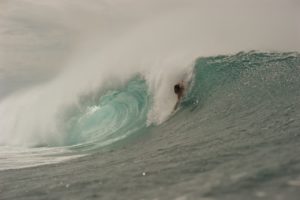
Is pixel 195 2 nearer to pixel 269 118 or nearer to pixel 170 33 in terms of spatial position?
pixel 170 33

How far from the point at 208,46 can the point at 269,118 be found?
7.76m

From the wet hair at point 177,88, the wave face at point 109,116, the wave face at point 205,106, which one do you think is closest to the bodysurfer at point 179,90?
the wet hair at point 177,88

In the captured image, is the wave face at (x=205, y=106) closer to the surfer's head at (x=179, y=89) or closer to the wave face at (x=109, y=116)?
the wave face at (x=109, y=116)

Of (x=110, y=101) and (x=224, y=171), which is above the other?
(x=110, y=101)

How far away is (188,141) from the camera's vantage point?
9367 millimetres

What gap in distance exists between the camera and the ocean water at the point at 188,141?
232 inches

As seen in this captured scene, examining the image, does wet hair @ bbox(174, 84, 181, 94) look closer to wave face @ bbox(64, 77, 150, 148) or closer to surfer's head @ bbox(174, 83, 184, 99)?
surfer's head @ bbox(174, 83, 184, 99)

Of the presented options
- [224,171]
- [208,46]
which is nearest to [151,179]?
[224,171]

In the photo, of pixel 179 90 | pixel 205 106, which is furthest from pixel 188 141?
pixel 179 90

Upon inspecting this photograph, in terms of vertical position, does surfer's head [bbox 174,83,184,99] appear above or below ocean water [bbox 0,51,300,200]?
above

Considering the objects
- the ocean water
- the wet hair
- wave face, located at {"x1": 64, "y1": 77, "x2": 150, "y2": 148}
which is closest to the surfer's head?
the wet hair

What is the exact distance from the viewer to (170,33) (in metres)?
19.5

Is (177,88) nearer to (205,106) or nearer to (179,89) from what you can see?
(179,89)

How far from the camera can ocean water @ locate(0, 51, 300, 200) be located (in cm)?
A: 590
